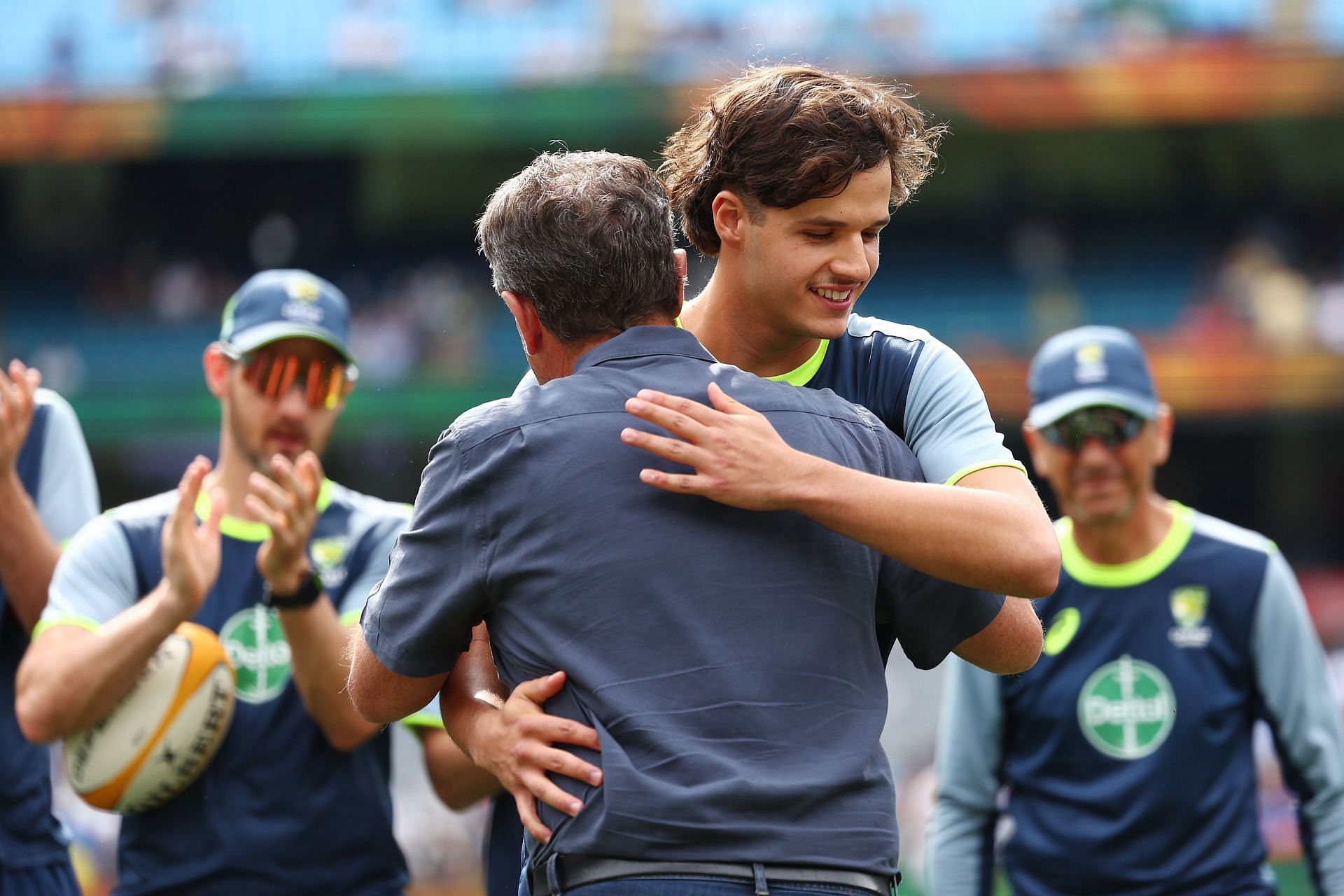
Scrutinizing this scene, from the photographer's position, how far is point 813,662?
229 centimetres

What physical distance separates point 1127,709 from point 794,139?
7.99ft

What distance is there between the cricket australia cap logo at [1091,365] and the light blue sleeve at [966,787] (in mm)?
919

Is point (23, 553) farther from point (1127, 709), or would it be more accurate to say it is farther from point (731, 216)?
point (1127, 709)

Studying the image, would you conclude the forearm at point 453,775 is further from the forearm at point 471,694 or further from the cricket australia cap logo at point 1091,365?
the cricket australia cap logo at point 1091,365

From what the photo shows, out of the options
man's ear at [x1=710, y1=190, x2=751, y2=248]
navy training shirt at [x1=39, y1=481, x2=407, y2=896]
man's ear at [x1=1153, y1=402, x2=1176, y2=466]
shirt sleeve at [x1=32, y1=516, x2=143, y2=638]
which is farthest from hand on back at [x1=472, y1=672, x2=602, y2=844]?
man's ear at [x1=1153, y1=402, x2=1176, y2=466]

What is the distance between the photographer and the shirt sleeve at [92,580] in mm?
3994

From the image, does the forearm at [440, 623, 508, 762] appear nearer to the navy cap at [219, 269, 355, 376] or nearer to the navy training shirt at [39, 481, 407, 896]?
the navy training shirt at [39, 481, 407, 896]

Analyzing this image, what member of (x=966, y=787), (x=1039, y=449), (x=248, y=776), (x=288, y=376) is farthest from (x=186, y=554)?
(x=1039, y=449)

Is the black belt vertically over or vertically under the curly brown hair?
under

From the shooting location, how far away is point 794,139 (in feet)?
8.78

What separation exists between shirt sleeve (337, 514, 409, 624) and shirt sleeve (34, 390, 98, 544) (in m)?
0.80

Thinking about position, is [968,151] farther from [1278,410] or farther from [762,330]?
[762,330]

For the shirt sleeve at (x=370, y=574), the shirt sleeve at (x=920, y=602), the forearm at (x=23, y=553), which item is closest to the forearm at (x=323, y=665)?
the shirt sleeve at (x=370, y=574)

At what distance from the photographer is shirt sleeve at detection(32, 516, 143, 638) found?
13.1 ft
